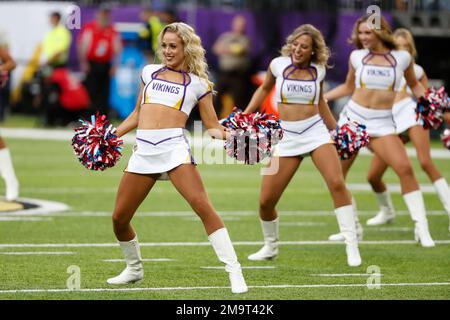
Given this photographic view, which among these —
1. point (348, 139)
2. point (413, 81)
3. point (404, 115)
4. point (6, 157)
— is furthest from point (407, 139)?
point (6, 157)

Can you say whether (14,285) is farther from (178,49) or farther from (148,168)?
(178,49)

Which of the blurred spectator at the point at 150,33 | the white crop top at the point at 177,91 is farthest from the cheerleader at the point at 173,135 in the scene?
the blurred spectator at the point at 150,33

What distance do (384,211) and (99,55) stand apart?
11291mm

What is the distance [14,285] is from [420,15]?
16.0 meters

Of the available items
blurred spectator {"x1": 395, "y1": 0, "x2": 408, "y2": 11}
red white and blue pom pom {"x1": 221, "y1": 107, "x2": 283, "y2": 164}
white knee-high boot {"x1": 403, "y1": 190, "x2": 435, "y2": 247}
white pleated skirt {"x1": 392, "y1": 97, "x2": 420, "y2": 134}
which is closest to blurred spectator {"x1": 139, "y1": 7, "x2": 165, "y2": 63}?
blurred spectator {"x1": 395, "y1": 0, "x2": 408, "y2": 11}

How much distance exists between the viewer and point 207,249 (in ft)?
31.9

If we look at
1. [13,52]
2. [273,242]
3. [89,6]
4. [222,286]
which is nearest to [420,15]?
[89,6]

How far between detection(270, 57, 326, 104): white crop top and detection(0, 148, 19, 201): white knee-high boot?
373 centimetres

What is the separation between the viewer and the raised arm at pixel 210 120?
748 centimetres

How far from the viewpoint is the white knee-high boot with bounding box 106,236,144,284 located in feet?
25.6

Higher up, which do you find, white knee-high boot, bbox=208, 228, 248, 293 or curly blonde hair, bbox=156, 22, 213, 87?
curly blonde hair, bbox=156, 22, 213, 87

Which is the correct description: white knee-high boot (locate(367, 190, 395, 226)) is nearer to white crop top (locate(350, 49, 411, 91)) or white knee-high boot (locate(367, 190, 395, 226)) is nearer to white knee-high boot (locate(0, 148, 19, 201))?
white crop top (locate(350, 49, 411, 91))

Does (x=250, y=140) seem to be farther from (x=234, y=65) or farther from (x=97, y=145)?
(x=234, y=65)

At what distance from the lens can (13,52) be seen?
A: 25.7 m
